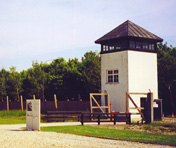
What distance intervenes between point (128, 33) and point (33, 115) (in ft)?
57.6

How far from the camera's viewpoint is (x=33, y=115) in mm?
21172

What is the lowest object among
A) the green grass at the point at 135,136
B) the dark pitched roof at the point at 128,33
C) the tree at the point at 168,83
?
the green grass at the point at 135,136

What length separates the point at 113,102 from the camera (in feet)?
119

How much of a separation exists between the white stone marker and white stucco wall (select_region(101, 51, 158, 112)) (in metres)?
15.2

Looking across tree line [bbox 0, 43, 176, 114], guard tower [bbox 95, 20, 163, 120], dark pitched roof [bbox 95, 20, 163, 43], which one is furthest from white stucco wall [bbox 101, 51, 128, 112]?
→ tree line [bbox 0, 43, 176, 114]

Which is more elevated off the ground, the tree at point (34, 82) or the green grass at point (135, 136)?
the tree at point (34, 82)

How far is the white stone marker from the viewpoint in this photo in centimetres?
2073

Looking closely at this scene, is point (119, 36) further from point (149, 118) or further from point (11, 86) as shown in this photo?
point (11, 86)

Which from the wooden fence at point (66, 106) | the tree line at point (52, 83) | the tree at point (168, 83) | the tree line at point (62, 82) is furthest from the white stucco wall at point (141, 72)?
the tree line at point (52, 83)

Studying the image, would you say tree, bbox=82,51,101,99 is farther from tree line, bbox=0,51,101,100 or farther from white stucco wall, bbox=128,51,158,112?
white stucco wall, bbox=128,51,158,112

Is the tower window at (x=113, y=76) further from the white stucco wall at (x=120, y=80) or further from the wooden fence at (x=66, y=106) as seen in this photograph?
the wooden fence at (x=66, y=106)

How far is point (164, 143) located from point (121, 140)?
80.7 inches

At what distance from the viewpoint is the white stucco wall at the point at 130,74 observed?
34906 mm

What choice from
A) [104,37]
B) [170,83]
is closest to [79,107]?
[104,37]
